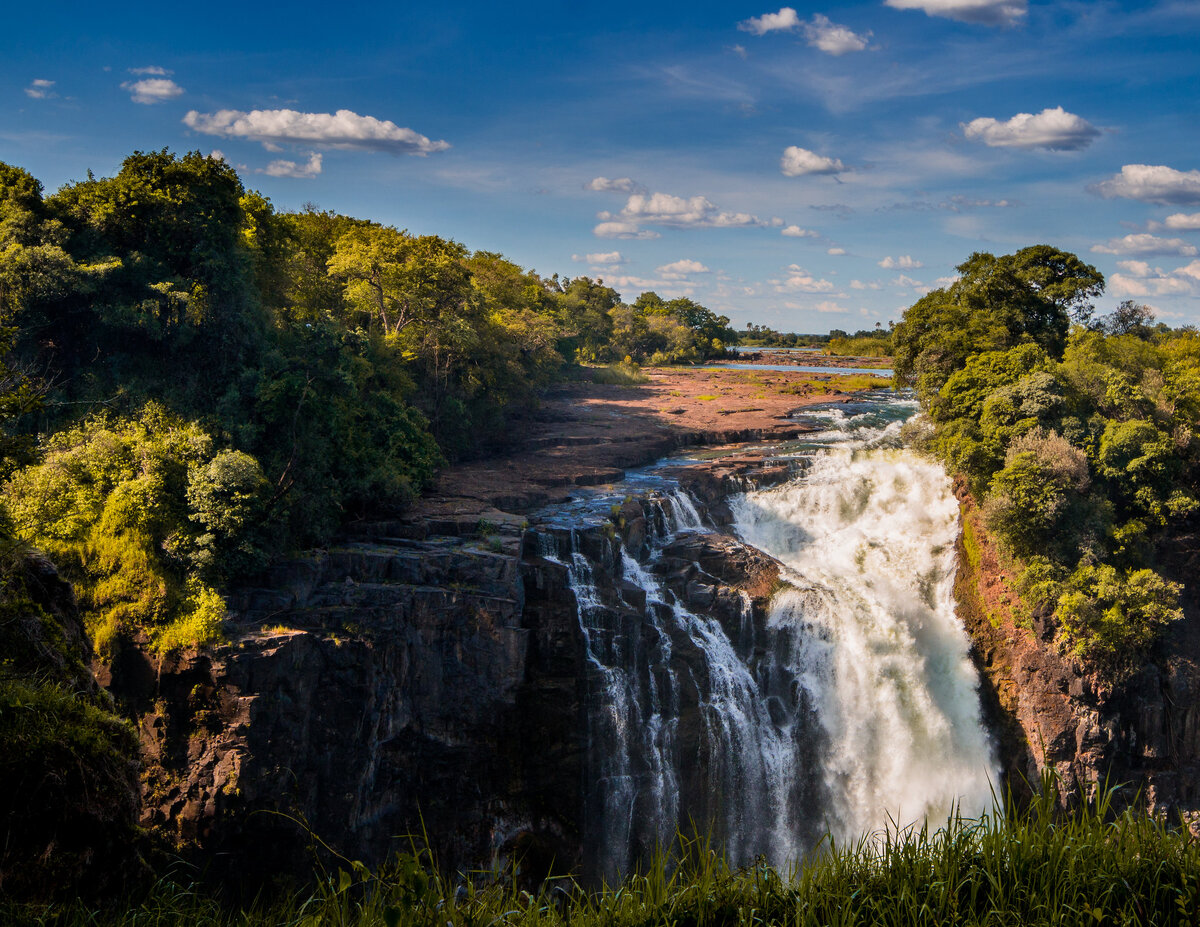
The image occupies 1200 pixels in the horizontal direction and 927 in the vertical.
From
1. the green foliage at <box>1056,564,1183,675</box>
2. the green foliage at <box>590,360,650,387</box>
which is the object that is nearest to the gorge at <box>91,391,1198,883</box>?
the green foliage at <box>1056,564,1183,675</box>

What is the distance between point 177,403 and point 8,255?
15.8 ft

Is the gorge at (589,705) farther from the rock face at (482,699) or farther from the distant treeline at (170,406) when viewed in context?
the distant treeline at (170,406)

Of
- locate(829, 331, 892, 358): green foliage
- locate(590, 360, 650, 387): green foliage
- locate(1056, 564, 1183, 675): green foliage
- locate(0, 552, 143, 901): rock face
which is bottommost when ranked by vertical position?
locate(1056, 564, 1183, 675): green foliage

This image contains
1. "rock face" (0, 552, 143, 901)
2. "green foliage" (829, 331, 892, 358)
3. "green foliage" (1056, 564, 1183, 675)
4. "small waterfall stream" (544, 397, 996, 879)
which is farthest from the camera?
"green foliage" (829, 331, 892, 358)

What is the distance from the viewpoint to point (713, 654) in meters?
20.6

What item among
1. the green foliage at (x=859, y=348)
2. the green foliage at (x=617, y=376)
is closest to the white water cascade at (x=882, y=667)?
the green foliage at (x=617, y=376)

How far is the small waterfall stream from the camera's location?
1938 centimetres

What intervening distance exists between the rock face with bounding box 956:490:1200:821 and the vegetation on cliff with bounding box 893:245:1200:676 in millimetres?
877

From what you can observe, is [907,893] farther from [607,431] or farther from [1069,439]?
[607,431]

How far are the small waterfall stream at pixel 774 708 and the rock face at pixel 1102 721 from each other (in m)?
1.19

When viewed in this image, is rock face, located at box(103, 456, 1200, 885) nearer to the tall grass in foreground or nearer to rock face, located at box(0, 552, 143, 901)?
rock face, located at box(0, 552, 143, 901)

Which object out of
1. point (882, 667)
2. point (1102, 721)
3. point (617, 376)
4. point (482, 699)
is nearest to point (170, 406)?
point (482, 699)

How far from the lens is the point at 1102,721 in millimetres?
21469

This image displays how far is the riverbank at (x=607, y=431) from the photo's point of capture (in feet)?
81.8
